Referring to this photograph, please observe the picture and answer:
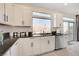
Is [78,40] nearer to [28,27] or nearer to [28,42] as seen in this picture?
[28,27]

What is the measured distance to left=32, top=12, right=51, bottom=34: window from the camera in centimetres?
708

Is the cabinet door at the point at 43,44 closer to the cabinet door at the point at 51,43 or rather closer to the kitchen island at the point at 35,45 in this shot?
the kitchen island at the point at 35,45

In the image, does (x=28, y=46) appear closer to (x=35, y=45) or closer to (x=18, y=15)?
(x=35, y=45)

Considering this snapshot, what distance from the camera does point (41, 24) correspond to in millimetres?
7449

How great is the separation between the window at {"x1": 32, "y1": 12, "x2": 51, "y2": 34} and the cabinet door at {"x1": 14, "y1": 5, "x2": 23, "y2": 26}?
4.81ft

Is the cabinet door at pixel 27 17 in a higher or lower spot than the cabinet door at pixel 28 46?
higher

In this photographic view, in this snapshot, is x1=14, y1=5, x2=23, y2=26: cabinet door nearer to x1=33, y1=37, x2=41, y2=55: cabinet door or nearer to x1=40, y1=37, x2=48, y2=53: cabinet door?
x1=33, y1=37, x2=41, y2=55: cabinet door

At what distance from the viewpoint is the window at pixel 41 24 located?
7.08 m

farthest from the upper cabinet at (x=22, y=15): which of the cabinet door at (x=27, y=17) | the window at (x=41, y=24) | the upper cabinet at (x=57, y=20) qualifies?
the upper cabinet at (x=57, y=20)

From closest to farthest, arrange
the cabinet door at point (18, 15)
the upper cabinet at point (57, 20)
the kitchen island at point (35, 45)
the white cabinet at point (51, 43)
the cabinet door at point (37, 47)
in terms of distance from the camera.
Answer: the kitchen island at point (35, 45) → the cabinet door at point (18, 15) → the cabinet door at point (37, 47) → the white cabinet at point (51, 43) → the upper cabinet at point (57, 20)

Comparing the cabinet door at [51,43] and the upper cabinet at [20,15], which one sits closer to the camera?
the upper cabinet at [20,15]

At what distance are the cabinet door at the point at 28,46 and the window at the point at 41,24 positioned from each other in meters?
1.56

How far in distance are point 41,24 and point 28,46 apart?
2.45m

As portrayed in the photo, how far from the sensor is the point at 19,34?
5.94m
